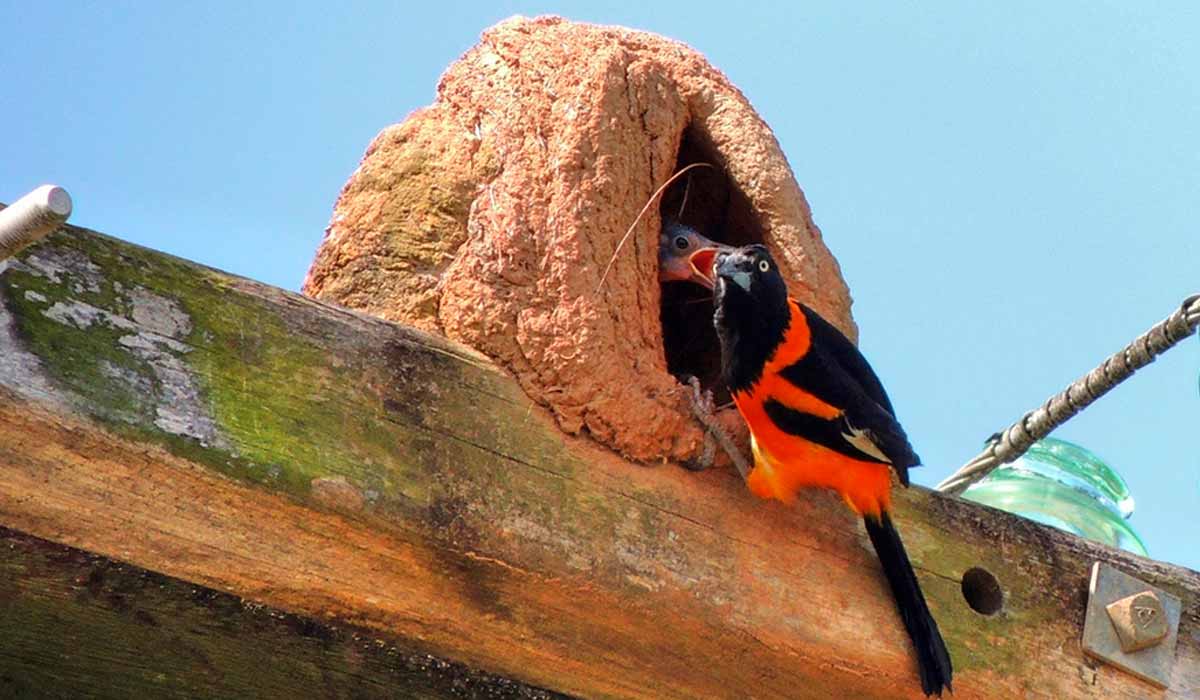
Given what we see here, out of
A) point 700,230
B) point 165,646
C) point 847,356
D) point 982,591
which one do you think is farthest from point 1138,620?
point 700,230

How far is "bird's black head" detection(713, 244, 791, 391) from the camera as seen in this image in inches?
145

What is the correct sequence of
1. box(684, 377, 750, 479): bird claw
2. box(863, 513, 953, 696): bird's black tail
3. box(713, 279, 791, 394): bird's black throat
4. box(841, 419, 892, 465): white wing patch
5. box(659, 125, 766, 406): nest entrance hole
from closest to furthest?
box(863, 513, 953, 696): bird's black tail
box(684, 377, 750, 479): bird claw
box(841, 419, 892, 465): white wing patch
box(713, 279, 791, 394): bird's black throat
box(659, 125, 766, 406): nest entrance hole

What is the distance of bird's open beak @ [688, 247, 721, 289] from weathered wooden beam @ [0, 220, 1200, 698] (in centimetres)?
130

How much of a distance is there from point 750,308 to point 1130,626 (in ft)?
3.82

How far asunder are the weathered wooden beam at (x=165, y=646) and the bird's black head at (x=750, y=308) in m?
1.30

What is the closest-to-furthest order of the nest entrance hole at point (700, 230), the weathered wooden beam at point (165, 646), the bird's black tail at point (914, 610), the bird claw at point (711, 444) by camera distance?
the weathered wooden beam at point (165, 646), the bird's black tail at point (914, 610), the bird claw at point (711, 444), the nest entrance hole at point (700, 230)

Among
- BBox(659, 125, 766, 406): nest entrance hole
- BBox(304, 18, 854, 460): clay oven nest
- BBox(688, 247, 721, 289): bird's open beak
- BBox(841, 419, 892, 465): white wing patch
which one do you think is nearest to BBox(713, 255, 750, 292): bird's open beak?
BBox(304, 18, 854, 460): clay oven nest

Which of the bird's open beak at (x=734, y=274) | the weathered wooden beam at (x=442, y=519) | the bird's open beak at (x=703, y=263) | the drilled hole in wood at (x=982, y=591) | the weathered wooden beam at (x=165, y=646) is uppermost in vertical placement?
the bird's open beak at (x=703, y=263)

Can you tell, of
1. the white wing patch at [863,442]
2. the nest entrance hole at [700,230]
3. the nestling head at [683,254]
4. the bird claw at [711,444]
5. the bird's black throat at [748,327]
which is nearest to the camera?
the bird claw at [711,444]

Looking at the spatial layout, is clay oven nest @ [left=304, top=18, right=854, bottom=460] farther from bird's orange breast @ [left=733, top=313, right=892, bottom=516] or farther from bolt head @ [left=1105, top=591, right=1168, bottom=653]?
bolt head @ [left=1105, top=591, right=1168, bottom=653]

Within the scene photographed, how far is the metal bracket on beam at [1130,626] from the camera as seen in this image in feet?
10.0

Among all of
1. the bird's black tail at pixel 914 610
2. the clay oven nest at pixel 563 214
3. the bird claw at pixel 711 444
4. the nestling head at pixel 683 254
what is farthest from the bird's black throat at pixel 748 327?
the bird's black tail at pixel 914 610

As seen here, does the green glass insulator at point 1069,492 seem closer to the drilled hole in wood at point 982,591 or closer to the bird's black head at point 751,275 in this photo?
the bird's black head at point 751,275

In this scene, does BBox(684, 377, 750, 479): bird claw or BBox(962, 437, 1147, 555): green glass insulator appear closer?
BBox(684, 377, 750, 479): bird claw
